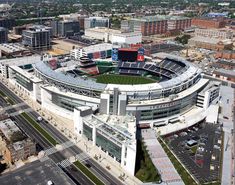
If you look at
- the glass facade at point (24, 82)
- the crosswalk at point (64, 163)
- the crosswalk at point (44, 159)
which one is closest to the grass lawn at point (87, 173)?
the crosswalk at point (64, 163)

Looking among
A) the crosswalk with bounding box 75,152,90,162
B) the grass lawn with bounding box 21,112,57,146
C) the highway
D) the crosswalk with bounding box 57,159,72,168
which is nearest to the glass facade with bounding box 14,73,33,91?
the highway

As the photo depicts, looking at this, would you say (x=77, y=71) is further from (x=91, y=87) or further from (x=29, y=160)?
(x=29, y=160)

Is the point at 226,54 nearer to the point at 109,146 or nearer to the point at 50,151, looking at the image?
the point at 109,146

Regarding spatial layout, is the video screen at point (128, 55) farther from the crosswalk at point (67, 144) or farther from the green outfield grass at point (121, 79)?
the crosswalk at point (67, 144)

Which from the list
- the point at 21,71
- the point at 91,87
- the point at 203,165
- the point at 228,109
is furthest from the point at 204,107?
the point at 21,71

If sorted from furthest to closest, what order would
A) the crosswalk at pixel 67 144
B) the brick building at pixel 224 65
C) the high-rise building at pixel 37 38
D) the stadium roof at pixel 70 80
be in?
1. the high-rise building at pixel 37 38
2. the brick building at pixel 224 65
3. the stadium roof at pixel 70 80
4. the crosswalk at pixel 67 144

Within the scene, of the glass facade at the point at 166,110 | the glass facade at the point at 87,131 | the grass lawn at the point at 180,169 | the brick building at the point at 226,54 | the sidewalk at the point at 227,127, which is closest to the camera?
the grass lawn at the point at 180,169

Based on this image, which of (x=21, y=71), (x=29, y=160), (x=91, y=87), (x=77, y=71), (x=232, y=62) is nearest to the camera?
(x=29, y=160)
